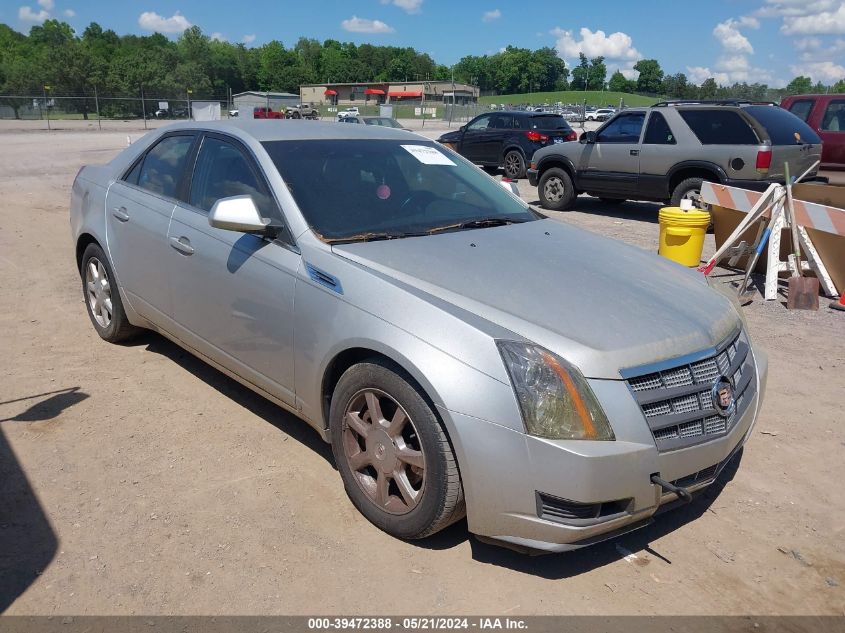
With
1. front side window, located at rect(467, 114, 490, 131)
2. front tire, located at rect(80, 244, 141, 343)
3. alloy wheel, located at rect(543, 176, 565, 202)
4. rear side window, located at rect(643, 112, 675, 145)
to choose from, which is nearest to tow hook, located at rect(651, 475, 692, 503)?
front tire, located at rect(80, 244, 141, 343)

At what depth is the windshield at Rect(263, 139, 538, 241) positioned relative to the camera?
3598mm

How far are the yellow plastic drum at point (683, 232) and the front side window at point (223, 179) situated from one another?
17.9 ft

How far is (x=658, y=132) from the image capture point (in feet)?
37.6

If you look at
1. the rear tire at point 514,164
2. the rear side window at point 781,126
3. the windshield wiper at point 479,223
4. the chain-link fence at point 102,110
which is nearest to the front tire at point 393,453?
the windshield wiper at point 479,223

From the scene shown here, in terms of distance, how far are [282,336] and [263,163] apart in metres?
0.97

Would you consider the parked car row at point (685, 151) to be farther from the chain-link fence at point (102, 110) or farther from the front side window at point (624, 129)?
the chain-link fence at point (102, 110)

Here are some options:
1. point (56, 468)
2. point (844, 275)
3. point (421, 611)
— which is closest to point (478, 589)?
point (421, 611)

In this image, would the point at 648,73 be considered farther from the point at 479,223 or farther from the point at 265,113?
the point at 479,223

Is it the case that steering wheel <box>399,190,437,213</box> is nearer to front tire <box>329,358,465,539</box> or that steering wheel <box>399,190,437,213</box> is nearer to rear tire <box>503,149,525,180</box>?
front tire <box>329,358,465,539</box>

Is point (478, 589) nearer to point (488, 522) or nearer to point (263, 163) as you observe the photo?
point (488, 522)

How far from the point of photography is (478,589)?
2820 millimetres

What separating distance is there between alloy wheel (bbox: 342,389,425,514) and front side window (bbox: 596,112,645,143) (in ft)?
32.5

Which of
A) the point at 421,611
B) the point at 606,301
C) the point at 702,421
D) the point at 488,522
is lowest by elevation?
the point at 421,611

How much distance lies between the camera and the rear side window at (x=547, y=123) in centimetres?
1808
